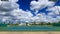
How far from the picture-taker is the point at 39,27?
519cm

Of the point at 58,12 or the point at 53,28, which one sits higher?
the point at 58,12

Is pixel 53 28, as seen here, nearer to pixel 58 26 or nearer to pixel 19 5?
pixel 58 26

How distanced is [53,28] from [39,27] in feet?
1.23

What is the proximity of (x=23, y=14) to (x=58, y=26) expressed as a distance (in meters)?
0.99

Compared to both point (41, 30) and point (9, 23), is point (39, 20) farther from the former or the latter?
point (9, 23)

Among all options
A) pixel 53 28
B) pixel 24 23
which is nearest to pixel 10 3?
pixel 24 23

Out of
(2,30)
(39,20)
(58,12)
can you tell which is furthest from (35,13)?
(2,30)

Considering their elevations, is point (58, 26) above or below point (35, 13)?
below

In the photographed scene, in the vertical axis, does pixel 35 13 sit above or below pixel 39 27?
above

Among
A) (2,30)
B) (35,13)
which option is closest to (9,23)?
(2,30)

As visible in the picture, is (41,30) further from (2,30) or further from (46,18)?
(2,30)

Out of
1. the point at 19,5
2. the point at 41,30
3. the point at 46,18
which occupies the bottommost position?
the point at 41,30

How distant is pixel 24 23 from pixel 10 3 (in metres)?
0.65

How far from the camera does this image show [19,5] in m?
5.19
